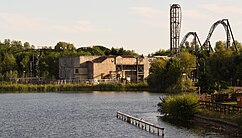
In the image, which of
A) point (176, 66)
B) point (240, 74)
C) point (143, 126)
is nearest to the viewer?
point (143, 126)

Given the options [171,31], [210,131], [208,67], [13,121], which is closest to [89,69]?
[171,31]

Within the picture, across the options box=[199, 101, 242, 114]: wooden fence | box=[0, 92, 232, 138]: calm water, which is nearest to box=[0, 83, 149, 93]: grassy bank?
box=[0, 92, 232, 138]: calm water

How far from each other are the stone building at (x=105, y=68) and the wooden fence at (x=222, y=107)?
7733cm

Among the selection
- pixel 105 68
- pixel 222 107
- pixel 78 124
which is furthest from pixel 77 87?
pixel 222 107

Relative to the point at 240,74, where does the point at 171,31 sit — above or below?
above

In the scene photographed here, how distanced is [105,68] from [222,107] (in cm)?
8223

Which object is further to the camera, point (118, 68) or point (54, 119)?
point (118, 68)

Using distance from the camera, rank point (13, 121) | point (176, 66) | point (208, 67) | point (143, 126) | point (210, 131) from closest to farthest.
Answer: point (210, 131) < point (143, 126) < point (13, 121) < point (208, 67) < point (176, 66)

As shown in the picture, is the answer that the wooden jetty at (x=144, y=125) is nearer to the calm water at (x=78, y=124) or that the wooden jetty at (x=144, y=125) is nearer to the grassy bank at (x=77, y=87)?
the calm water at (x=78, y=124)

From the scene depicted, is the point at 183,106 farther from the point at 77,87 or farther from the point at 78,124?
the point at 77,87

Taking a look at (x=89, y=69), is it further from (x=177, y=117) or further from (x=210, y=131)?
(x=210, y=131)

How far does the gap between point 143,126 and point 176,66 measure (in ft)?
199

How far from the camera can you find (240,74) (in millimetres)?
53094

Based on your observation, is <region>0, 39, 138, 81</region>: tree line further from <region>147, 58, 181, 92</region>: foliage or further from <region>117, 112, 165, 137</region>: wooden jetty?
<region>117, 112, 165, 137</region>: wooden jetty
